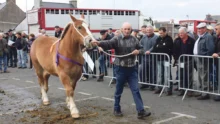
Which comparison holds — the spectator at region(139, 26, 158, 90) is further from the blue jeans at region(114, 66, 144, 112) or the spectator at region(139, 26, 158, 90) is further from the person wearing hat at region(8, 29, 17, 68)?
the person wearing hat at region(8, 29, 17, 68)

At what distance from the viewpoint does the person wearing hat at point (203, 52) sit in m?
7.98

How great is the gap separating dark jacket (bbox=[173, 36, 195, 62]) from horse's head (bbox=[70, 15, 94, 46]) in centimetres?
361

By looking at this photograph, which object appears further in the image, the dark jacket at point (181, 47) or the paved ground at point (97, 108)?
the dark jacket at point (181, 47)

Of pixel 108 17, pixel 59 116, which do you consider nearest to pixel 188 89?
pixel 59 116

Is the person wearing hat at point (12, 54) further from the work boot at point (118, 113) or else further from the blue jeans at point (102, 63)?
the work boot at point (118, 113)

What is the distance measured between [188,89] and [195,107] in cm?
99

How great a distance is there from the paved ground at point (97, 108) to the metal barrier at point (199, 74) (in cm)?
34

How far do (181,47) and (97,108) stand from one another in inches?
126

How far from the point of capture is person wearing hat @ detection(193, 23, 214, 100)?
7980 mm

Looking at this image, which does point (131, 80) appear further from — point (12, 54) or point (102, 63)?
point (12, 54)

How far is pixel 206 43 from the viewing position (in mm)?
8031

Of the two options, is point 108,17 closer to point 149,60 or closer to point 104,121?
point 149,60

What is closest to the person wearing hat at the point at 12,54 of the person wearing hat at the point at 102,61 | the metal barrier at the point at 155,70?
the person wearing hat at the point at 102,61

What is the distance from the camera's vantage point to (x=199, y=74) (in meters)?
8.20
